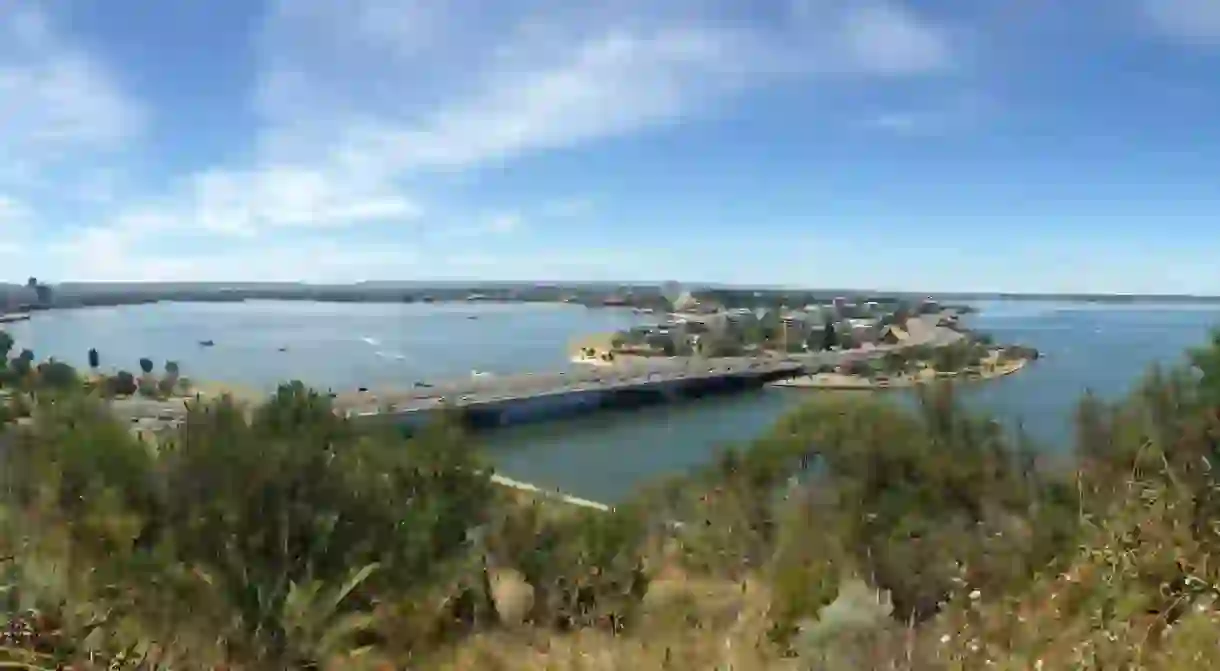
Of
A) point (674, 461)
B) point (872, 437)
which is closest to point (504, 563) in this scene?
point (872, 437)

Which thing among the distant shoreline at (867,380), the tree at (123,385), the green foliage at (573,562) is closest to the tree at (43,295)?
the tree at (123,385)

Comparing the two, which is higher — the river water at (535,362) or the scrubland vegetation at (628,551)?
the scrubland vegetation at (628,551)

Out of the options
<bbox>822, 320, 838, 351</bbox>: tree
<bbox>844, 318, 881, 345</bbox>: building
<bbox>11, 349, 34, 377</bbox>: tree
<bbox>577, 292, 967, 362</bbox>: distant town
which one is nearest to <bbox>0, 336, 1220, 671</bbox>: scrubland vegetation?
<bbox>11, 349, 34, 377</bbox>: tree

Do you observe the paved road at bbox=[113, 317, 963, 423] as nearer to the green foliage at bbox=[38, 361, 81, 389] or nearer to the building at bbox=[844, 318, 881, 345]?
the green foliage at bbox=[38, 361, 81, 389]

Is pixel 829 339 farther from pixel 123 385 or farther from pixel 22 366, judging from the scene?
pixel 22 366

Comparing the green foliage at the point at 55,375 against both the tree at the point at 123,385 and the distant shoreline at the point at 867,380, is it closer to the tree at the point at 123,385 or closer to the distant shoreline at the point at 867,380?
the tree at the point at 123,385

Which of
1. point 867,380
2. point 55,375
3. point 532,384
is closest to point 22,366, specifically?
point 55,375

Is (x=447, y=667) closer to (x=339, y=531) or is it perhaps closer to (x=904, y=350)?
(x=339, y=531)

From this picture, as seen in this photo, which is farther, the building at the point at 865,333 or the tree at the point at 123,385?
the building at the point at 865,333
